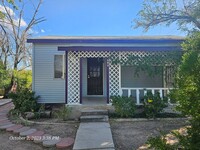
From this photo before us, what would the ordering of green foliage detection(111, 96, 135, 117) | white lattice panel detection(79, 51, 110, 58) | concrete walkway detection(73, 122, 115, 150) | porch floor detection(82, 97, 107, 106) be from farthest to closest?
white lattice panel detection(79, 51, 110, 58) < porch floor detection(82, 97, 107, 106) < green foliage detection(111, 96, 135, 117) < concrete walkway detection(73, 122, 115, 150)

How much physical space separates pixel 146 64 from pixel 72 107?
11.6ft

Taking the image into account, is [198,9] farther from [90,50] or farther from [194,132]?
[194,132]

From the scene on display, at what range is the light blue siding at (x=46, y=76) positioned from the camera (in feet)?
34.7

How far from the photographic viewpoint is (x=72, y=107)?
8.52 meters

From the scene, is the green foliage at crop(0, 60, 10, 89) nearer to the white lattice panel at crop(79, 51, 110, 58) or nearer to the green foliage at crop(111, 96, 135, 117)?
the white lattice panel at crop(79, 51, 110, 58)

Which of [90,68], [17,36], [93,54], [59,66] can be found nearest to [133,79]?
[90,68]

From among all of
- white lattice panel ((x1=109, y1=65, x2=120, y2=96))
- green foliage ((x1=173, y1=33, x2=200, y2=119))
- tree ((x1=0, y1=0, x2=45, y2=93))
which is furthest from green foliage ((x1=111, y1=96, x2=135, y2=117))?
tree ((x1=0, y1=0, x2=45, y2=93))

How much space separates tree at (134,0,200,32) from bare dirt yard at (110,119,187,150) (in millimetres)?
6169

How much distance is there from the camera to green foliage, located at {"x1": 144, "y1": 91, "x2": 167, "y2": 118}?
7.84 metres

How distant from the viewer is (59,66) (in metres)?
10.9

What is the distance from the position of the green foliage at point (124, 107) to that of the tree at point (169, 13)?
18.9ft

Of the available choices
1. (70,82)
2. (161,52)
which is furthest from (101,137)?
(161,52)

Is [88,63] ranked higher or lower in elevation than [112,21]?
lower

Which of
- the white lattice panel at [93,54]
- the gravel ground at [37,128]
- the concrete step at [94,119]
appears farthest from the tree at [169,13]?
the gravel ground at [37,128]
